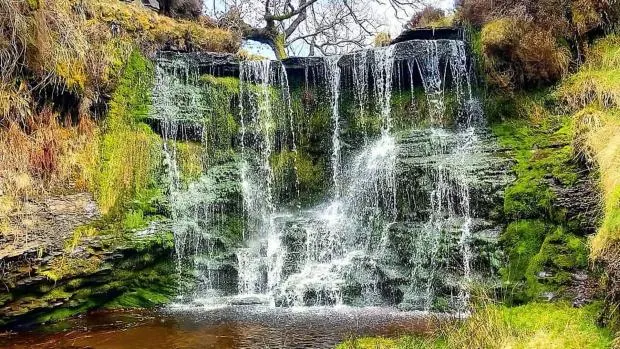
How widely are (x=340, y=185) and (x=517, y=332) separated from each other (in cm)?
615

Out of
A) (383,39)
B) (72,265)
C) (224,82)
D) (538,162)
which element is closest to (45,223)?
(72,265)

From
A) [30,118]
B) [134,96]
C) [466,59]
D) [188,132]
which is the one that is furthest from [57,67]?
[466,59]

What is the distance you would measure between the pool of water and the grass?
83 cm

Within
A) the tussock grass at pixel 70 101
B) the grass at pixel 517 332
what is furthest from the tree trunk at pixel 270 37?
the grass at pixel 517 332

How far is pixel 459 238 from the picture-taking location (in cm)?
733

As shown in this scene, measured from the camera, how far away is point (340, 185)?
33.2 ft

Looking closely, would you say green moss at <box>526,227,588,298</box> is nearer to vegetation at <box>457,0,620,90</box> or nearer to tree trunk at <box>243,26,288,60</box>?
vegetation at <box>457,0,620,90</box>

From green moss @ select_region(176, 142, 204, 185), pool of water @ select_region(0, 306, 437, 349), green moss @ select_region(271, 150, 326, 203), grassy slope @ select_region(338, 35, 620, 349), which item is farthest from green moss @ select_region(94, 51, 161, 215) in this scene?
grassy slope @ select_region(338, 35, 620, 349)

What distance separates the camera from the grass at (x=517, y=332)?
12.8ft

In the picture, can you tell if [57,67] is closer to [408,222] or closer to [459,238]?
[408,222]

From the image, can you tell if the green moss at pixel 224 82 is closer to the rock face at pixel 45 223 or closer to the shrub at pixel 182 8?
the shrub at pixel 182 8

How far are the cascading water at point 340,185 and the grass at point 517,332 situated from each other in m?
2.19

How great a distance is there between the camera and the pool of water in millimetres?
5758

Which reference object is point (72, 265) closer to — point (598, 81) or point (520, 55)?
point (520, 55)
